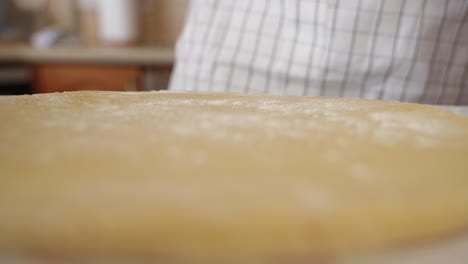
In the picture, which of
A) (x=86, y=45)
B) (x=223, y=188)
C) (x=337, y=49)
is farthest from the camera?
(x=86, y=45)

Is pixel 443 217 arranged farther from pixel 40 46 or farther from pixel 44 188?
pixel 40 46

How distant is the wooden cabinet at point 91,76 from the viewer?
5.68 ft

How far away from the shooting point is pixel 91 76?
1737 mm

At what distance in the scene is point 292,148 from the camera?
1.10 feet

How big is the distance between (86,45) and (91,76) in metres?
0.26

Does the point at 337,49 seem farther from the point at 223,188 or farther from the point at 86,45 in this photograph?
the point at 86,45

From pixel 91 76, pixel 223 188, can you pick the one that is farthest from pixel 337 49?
pixel 91 76

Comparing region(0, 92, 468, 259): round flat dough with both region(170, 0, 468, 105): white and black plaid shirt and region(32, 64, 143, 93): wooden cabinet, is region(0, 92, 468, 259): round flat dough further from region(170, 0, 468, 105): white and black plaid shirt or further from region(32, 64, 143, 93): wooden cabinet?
region(32, 64, 143, 93): wooden cabinet

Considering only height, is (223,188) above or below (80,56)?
below

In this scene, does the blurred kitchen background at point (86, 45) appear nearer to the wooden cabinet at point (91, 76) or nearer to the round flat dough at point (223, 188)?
the wooden cabinet at point (91, 76)

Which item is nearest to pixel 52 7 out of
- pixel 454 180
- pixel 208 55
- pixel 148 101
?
pixel 208 55

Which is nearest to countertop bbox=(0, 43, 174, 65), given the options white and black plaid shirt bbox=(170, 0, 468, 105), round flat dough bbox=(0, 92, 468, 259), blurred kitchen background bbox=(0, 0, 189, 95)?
blurred kitchen background bbox=(0, 0, 189, 95)

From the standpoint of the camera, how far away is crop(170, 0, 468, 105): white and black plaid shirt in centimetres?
95

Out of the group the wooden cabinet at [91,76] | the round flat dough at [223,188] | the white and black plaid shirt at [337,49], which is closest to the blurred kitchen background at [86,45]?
the wooden cabinet at [91,76]
